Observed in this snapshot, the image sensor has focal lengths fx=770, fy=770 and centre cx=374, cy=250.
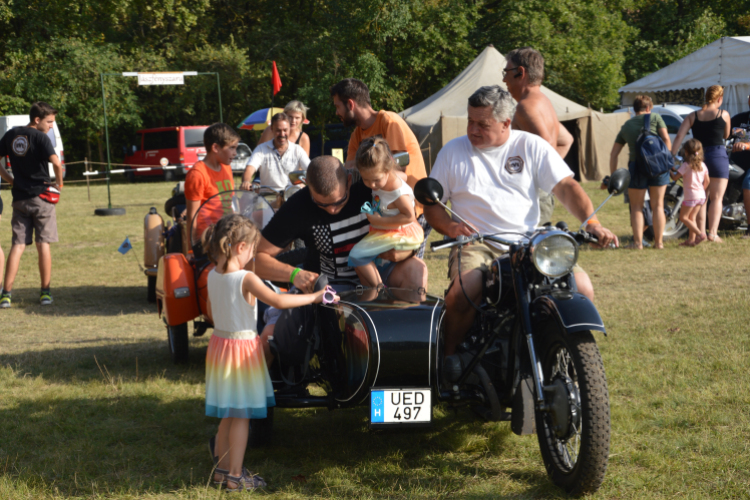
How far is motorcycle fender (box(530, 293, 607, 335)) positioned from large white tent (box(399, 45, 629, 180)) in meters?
15.8

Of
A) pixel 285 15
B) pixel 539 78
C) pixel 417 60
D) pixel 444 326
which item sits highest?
pixel 285 15

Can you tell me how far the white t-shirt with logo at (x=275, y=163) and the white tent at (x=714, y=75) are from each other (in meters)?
16.8

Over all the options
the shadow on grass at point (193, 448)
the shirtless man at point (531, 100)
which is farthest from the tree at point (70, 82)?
the shirtless man at point (531, 100)

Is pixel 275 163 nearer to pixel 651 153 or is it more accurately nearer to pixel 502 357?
pixel 502 357

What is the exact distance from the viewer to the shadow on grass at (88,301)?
7.60 meters

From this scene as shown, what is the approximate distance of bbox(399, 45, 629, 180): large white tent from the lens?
19.3m

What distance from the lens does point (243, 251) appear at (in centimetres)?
335

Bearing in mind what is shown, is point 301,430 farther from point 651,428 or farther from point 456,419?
point 651,428

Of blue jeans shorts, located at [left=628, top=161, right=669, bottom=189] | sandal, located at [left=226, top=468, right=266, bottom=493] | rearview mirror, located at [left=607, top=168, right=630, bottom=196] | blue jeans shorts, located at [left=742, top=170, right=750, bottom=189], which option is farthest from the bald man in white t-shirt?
blue jeans shorts, located at [left=742, top=170, right=750, bottom=189]

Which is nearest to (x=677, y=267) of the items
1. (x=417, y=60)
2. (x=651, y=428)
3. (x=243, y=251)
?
(x=651, y=428)

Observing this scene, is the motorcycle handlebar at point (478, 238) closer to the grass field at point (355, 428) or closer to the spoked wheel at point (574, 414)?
the spoked wheel at point (574, 414)

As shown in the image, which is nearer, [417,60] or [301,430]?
[301,430]

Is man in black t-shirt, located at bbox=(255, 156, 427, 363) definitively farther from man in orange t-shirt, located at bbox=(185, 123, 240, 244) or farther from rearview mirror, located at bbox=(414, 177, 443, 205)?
man in orange t-shirt, located at bbox=(185, 123, 240, 244)

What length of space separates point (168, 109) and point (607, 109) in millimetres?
18753
